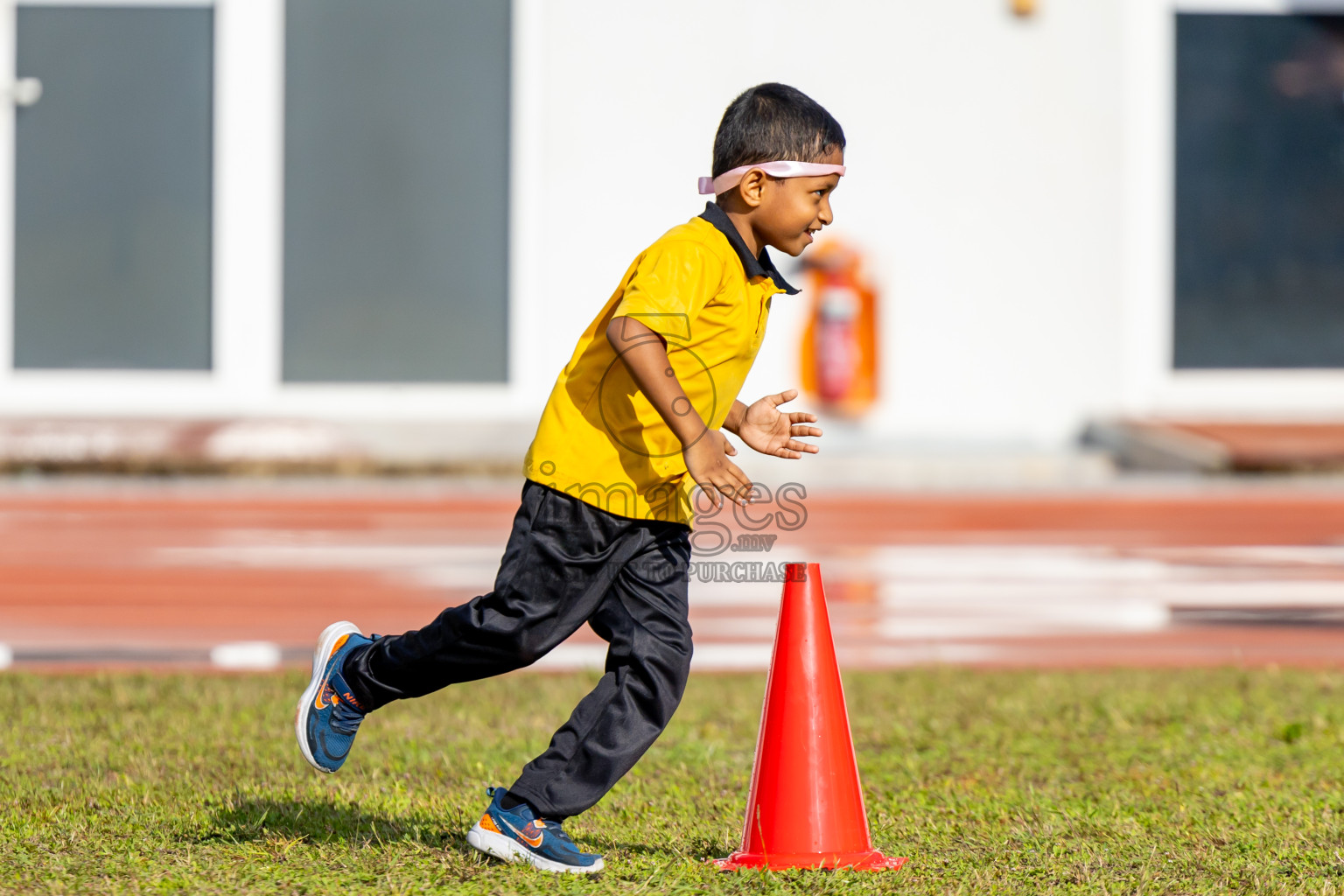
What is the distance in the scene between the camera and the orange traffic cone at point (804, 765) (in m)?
3.66

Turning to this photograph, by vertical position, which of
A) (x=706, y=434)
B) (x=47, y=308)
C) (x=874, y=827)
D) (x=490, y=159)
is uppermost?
(x=490, y=159)

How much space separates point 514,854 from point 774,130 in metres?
1.64

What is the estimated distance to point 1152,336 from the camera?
14773 mm

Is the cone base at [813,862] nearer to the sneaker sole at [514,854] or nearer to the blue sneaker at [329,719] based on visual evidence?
the sneaker sole at [514,854]

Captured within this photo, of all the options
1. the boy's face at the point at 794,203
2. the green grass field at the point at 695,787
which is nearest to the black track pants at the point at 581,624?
the green grass field at the point at 695,787

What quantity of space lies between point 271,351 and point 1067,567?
776 centimetres

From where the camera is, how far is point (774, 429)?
355cm

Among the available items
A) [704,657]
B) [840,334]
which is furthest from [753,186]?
[840,334]

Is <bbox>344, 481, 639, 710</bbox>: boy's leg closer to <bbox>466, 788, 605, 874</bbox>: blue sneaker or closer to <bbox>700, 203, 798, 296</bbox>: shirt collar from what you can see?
<bbox>466, 788, 605, 874</bbox>: blue sneaker

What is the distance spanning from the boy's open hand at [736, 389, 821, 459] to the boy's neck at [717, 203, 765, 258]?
1.10 ft

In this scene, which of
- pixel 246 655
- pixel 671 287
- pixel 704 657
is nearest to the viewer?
pixel 671 287

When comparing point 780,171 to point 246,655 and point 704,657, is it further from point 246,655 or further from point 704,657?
point 246,655

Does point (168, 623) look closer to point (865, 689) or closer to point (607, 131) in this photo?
point (865, 689)

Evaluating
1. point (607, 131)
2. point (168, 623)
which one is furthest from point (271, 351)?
point (168, 623)
